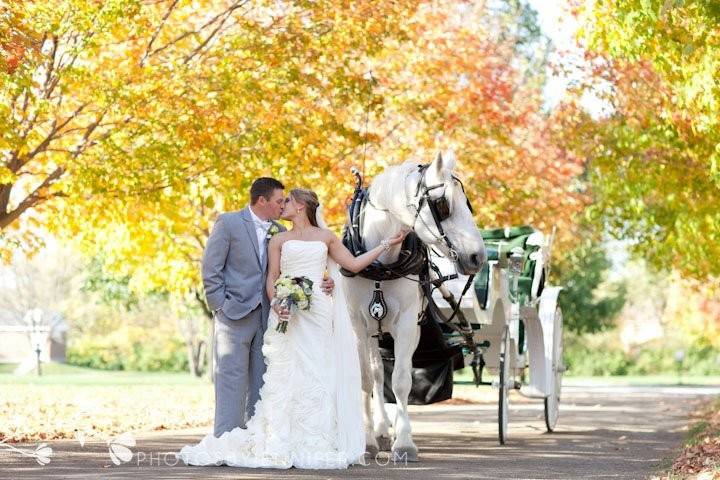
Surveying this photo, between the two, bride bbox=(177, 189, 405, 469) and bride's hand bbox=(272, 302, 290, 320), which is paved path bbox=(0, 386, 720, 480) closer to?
bride bbox=(177, 189, 405, 469)

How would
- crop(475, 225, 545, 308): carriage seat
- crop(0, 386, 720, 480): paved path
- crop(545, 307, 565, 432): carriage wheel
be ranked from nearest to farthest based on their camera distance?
crop(0, 386, 720, 480): paved path → crop(475, 225, 545, 308): carriage seat → crop(545, 307, 565, 432): carriage wheel

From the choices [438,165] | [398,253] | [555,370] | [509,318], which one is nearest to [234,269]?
[398,253]

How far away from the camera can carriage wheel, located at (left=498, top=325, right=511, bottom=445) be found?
501 inches

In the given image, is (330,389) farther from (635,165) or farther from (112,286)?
(112,286)

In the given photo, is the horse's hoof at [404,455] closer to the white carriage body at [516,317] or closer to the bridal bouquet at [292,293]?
the bridal bouquet at [292,293]

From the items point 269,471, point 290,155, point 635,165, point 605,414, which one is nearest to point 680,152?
point 635,165

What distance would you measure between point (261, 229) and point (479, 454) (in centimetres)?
320

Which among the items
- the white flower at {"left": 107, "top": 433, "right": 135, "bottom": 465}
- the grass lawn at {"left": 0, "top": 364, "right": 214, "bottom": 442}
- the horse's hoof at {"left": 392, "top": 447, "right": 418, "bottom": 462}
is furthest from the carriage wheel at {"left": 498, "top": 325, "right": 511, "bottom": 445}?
the grass lawn at {"left": 0, "top": 364, "right": 214, "bottom": 442}

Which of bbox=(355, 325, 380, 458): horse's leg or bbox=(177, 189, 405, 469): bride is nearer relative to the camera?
bbox=(177, 189, 405, 469): bride

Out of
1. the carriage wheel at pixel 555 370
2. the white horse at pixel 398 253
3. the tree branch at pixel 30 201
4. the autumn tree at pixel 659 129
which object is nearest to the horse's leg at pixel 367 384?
the white horse at pixel 398 253

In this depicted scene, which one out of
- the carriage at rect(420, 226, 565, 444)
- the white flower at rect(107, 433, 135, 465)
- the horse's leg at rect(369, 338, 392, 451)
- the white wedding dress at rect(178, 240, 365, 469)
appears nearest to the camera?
the white wedding dress at rect(178, 240, 365, 469)

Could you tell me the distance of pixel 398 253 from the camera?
1016 cm

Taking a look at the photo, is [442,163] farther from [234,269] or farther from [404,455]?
[404,455]

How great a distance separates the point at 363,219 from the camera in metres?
10.5
